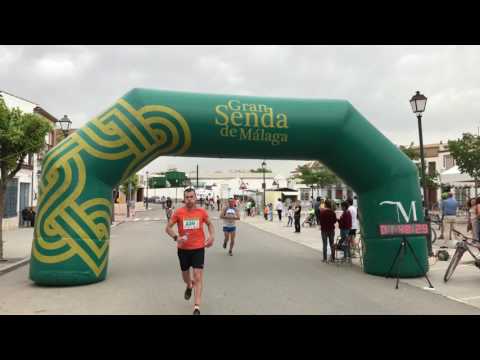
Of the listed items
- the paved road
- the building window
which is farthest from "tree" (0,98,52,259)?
the building window

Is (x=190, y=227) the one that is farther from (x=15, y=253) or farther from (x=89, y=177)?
(x=15, y=253)

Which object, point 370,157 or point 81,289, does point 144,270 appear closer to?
point 81,289

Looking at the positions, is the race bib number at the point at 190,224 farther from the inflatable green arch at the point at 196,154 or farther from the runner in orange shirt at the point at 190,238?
the inflatable green arch at the point at 196,154

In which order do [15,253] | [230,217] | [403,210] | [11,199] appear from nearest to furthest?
[403,210] < [230,217] < [15,253] < [11,199]

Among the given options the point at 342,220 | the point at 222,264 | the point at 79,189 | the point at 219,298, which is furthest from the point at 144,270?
the point at 342,220

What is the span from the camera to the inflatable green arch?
24.6 ft

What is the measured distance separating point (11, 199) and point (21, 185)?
1.94m

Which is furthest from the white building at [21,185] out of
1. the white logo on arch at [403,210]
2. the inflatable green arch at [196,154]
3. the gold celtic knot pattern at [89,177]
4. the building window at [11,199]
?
the white logo on arch at [403,210]

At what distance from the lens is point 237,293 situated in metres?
6.99

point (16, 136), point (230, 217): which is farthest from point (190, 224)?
point (16, 136)

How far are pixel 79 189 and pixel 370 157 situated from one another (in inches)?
228

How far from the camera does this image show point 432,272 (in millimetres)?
9125

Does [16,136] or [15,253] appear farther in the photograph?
[15,253]

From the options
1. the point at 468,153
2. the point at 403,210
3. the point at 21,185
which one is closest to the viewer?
the point at 403,210
